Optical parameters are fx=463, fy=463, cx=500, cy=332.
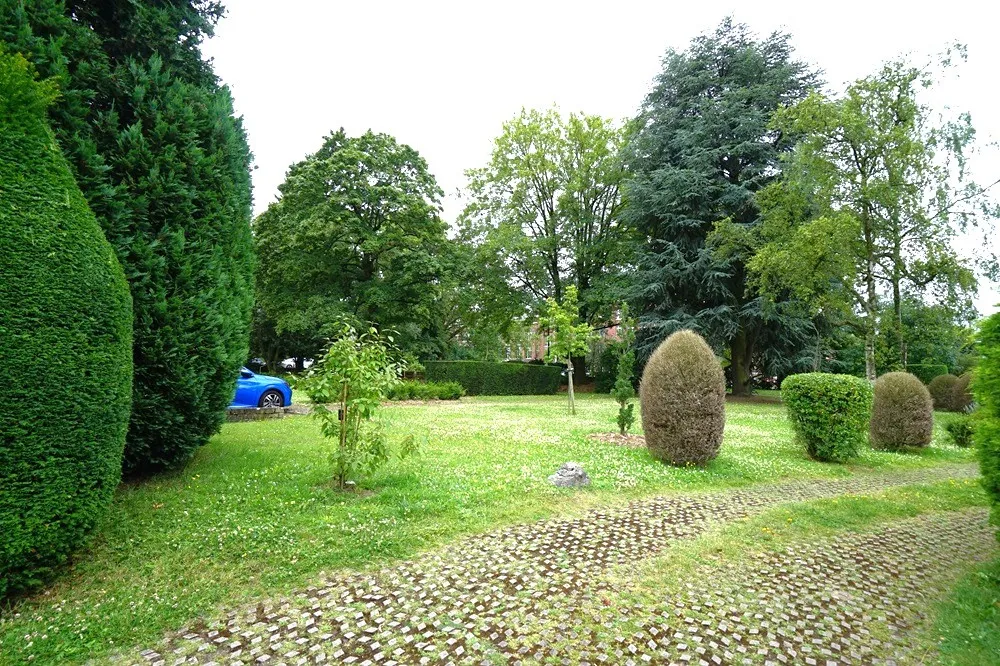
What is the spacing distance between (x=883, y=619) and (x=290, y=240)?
823 inches

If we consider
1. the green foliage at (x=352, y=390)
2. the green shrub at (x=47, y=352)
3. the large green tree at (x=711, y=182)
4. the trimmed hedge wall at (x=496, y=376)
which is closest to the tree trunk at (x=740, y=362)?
the large green tree at (x=711, y=182)

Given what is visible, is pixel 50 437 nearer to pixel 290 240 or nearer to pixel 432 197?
pixel 290 240

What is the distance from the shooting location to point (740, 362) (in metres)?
21.4

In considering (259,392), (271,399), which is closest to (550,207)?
(271,399)

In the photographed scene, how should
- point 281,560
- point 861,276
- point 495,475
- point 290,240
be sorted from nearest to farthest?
point 281,560, point 495,475, point 861,276, point 290,240

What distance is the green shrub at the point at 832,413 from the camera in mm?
7641

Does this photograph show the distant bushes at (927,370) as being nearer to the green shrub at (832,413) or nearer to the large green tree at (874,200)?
the large green tree at (874,200)

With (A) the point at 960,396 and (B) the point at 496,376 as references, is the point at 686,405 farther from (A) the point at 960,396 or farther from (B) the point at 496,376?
(A) the point at 960,396

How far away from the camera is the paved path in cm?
254

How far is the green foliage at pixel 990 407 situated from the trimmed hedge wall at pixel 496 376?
1872 cm

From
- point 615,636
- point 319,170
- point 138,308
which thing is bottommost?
point 615,636

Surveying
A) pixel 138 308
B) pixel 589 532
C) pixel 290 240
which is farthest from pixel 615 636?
pixel 290 240

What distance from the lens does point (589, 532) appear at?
4.31 metres

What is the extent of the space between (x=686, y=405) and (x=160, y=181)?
7.04 m
